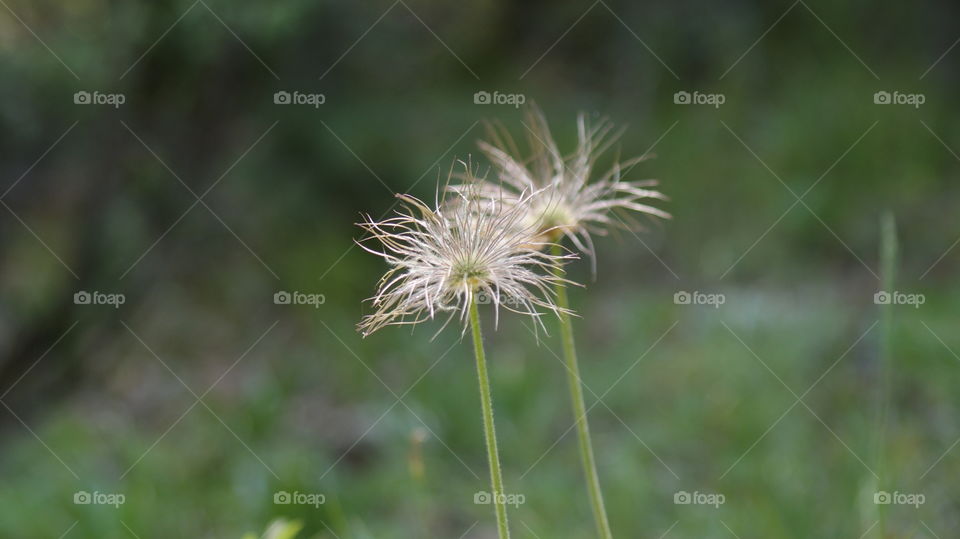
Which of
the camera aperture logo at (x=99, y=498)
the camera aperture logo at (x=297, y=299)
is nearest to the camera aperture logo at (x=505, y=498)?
the camera aperture logo at (x=99, y=498)

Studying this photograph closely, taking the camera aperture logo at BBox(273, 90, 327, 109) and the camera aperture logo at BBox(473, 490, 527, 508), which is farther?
the camera aperture logo at BBox(273, 90, 327, 109)

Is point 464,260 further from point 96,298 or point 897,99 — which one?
point 897,99

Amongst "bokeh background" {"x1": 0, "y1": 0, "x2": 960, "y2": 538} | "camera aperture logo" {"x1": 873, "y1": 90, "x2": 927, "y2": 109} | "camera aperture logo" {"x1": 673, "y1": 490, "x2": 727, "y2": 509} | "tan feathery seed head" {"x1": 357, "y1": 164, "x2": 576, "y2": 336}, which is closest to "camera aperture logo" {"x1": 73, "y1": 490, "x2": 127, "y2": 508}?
"bokeh background" {"x1": 0, "y1": 0, "x2": 960, "y2": 538}

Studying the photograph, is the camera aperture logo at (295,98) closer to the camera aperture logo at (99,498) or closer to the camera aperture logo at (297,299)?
the camera aperture logo at (297,299)

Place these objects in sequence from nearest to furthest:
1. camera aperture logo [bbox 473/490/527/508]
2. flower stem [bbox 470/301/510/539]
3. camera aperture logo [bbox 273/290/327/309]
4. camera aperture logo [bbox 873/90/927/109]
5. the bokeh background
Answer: flower stem [bbox 470/301/510/539]
camera aperture logo [bbox 473/490/527/508]
the bokeh background
camera aperture logo [bbox 273/290/327/309]
camera aperture logo [bbox 873/90/927/109]

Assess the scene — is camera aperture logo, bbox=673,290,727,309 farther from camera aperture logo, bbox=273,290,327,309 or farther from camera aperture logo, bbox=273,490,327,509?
camera aperture logo, bbox=273,490,327,509

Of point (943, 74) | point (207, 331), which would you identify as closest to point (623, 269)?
point (207, 331)
